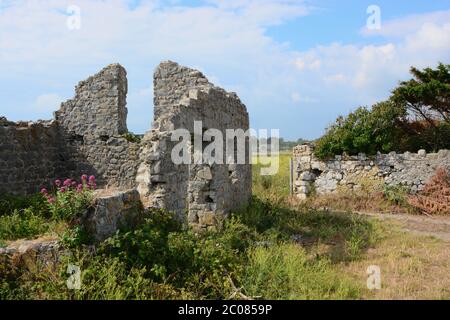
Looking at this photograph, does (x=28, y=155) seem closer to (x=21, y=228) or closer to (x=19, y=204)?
(x=19, y=204)

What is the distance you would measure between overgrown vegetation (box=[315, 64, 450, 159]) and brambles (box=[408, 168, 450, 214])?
1.72 metres

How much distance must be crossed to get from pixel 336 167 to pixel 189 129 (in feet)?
31.5

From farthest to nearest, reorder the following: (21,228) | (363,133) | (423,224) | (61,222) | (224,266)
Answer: (363,133) → (423,224) → (224,266) → (21,228) → (61,222)

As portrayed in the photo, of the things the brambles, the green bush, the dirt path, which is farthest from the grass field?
the green bush

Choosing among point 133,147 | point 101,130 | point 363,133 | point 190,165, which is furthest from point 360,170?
point 190,165

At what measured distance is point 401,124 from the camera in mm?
18031

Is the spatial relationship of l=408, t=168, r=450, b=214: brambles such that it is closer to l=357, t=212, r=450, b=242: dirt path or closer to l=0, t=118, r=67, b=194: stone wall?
l=357, t=212, r=450, b=242: dirt path

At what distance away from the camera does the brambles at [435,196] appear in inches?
598

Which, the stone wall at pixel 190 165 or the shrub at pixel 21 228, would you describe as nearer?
the shrub at pixel 21 228

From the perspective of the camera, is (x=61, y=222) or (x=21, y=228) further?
(x=21, y=228)

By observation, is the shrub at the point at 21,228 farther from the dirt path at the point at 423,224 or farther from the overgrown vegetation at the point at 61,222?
the dirt path at the point at 423,224

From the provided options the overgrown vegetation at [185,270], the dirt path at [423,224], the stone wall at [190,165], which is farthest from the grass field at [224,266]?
the dirt path at [423,224]

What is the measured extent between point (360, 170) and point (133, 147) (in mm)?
8269

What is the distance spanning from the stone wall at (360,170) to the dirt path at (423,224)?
6.94ft
